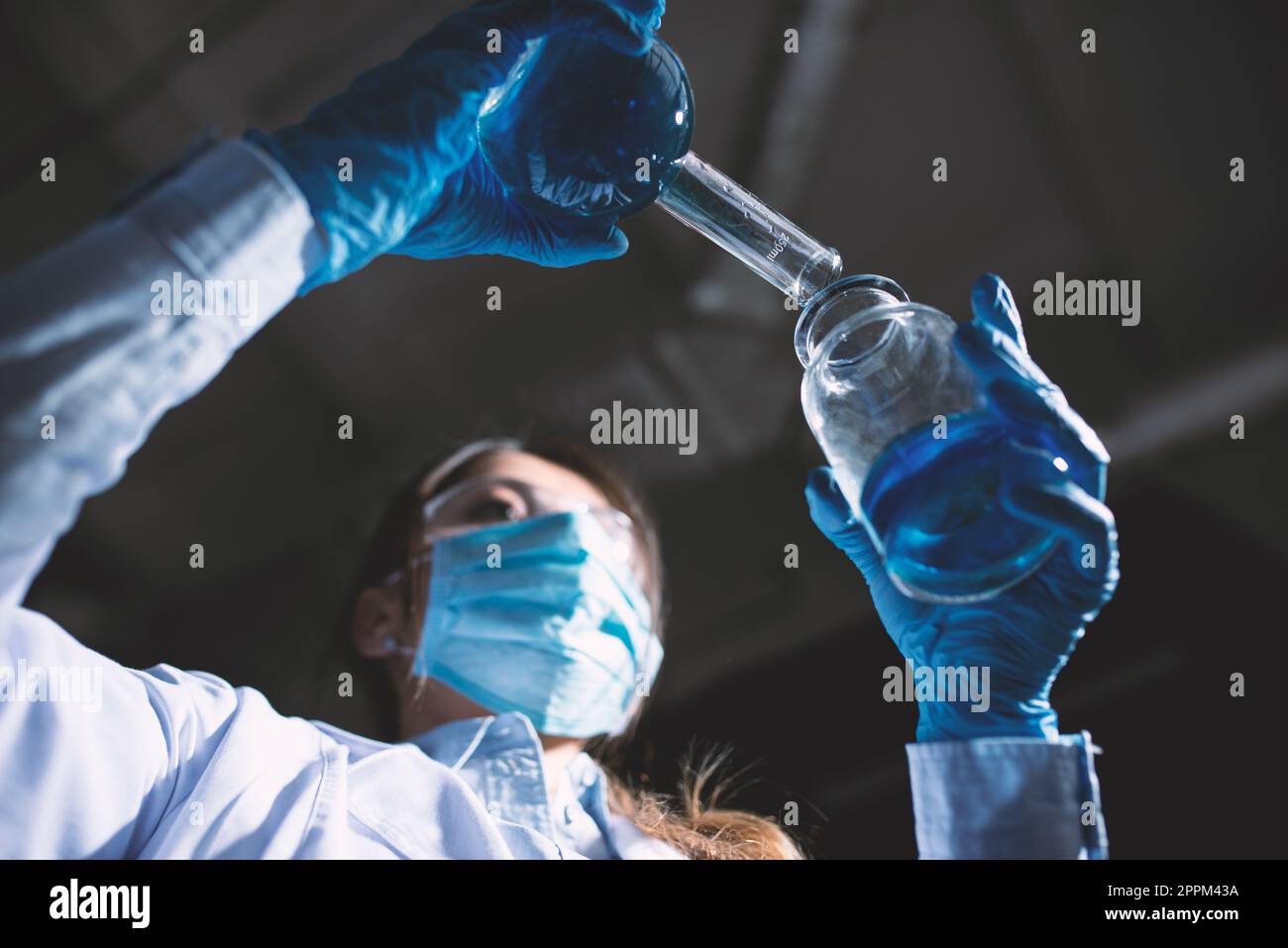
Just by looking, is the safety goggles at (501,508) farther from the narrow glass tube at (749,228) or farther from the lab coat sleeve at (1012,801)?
the lab coat sleeve at (1012,801)

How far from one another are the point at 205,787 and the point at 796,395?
2.31m

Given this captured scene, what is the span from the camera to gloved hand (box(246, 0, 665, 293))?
28.2 inches

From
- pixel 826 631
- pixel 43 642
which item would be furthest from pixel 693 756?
pixel 43 642

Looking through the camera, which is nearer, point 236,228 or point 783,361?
point 236,228

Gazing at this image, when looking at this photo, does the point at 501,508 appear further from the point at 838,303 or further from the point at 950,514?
the point at 950,514

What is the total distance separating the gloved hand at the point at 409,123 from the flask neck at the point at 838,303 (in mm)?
313

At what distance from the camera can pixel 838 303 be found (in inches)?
36.3

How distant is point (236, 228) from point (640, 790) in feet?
4.30

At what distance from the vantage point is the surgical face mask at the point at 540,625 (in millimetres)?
1356

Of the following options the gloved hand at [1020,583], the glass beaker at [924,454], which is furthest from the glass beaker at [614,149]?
the gloved hand at [1020,583]

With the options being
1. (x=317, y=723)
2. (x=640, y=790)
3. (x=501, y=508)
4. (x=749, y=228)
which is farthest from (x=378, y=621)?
(x=749, y=228)

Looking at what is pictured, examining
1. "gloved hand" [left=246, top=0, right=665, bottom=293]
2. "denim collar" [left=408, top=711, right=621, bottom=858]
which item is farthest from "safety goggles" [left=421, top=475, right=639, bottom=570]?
"gloved hand" [left=246, top=0, right=665, bottom=293]

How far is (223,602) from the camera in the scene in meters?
3.23
